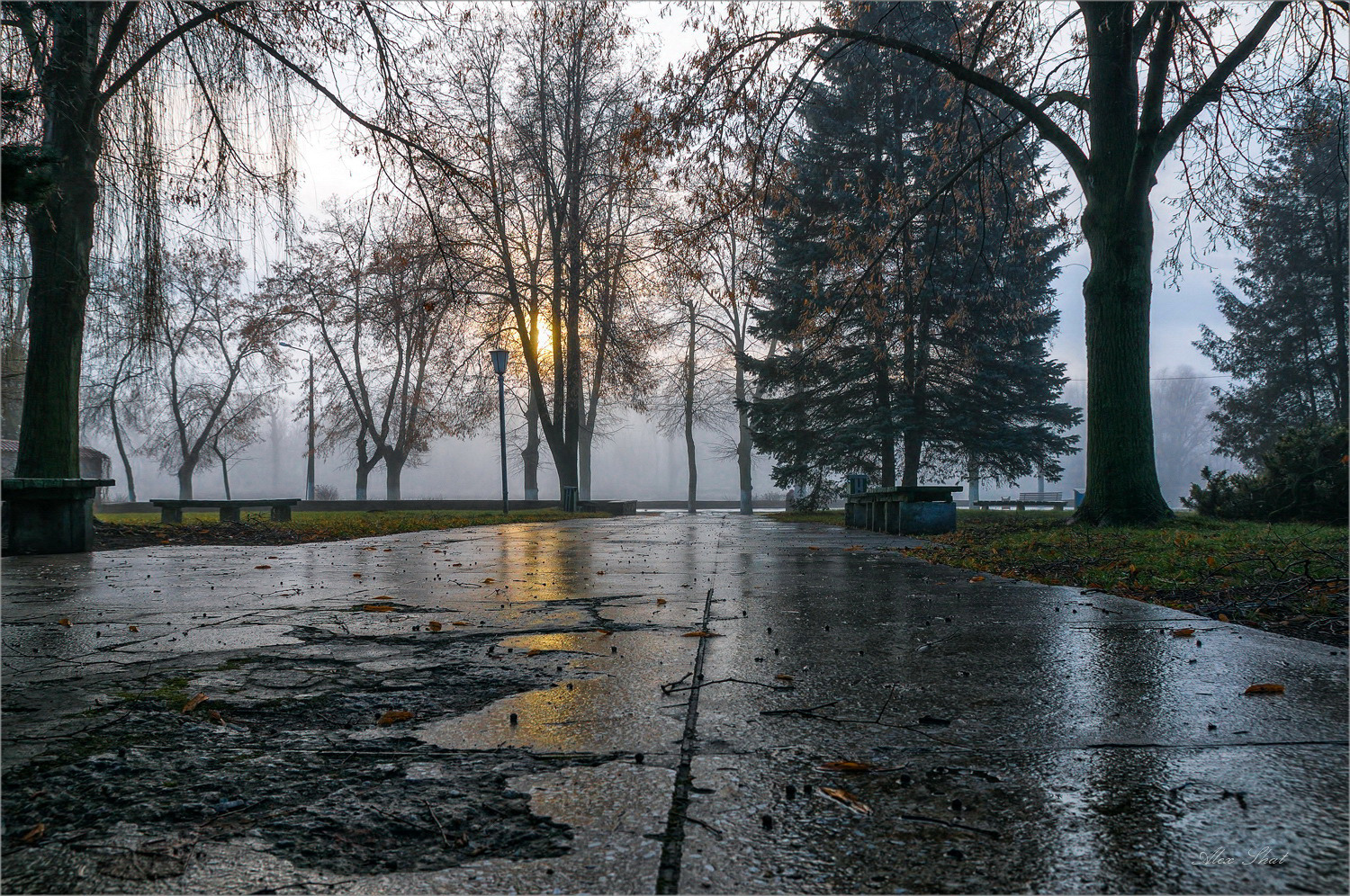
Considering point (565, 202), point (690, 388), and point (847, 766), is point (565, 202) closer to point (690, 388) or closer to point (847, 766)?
point (690, 388)

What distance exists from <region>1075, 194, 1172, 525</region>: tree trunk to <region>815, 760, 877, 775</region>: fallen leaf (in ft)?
30.4

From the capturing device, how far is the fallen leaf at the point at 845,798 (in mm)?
1408

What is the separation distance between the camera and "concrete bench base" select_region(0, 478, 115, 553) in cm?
686

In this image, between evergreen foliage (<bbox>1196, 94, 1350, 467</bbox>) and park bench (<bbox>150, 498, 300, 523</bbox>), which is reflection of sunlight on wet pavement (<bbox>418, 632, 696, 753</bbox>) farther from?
evergreen foliage (<bbox>1196, 94, 1350, 467</bbox>)

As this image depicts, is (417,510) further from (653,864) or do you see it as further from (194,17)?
(653,864)

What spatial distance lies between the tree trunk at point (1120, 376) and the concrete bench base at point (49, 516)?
→ 10450 mm

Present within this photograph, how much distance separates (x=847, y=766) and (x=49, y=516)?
8.04m

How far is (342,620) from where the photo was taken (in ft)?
11.4

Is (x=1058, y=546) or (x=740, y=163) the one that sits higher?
(x=740, y=163)

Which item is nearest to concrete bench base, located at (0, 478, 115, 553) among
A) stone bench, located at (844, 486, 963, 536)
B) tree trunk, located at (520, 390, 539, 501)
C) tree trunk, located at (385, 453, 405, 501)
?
stone bench, located at (844, 486, 963, 536)

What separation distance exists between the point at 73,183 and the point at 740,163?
737 cm

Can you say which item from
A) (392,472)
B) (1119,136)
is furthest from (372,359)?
(1119,136)

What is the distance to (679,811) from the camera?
139 centimetres

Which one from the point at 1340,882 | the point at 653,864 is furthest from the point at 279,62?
the point at 1340,882
